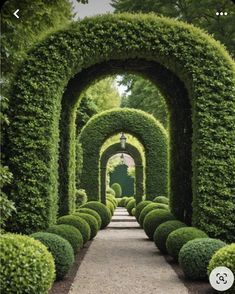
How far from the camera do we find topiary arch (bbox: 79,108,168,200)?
19734 mm

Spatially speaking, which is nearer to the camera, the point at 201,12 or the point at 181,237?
the point at 181,237

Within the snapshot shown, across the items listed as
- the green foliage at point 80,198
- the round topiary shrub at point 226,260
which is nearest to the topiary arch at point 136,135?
the green foliage at point 80,198

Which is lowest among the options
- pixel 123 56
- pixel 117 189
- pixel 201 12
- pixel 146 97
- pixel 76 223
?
pixel 76 223

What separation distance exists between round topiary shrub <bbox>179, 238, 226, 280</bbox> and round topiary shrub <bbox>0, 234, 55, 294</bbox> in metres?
2.58

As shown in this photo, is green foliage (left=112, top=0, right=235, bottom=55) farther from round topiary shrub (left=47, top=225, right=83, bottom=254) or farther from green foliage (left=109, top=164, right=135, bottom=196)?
green foliage (left=109, top=164, right=135, bottom=196)

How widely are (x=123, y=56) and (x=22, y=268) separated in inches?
232

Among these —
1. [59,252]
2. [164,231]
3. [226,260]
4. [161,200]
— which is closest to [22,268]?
[59,252]

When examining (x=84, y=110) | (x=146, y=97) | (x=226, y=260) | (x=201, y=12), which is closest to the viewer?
(x=226, y=260)

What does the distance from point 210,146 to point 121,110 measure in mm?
10231

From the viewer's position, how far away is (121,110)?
67.3 ft

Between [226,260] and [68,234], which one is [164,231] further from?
[226,260]

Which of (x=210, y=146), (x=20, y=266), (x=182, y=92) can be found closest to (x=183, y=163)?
(x=182, y=92)

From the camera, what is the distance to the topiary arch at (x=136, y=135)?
64.7 feet

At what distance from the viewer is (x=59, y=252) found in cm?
845
